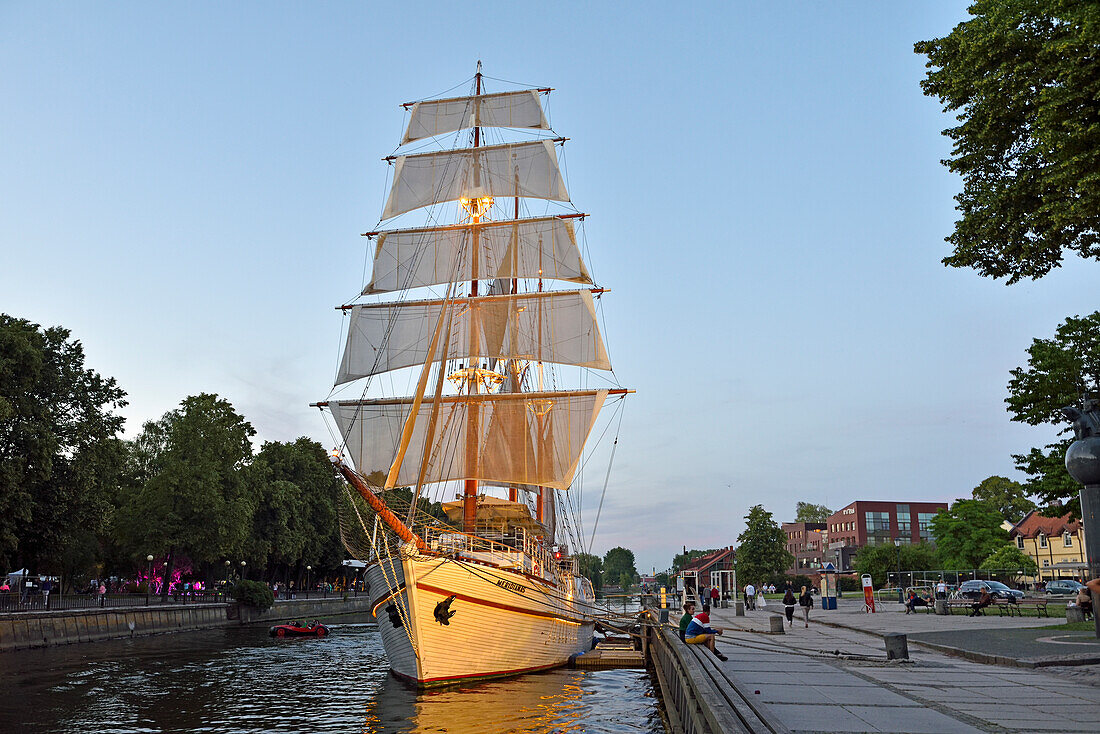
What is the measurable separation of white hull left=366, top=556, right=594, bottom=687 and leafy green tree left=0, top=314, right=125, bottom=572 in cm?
1855

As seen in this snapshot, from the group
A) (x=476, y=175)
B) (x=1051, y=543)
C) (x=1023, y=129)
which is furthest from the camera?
(x=1051, y=543)

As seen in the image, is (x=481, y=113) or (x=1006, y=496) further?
(x=1006, y=496)

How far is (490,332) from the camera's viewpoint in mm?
42406

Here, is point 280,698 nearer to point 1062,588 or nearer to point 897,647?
point 897,647

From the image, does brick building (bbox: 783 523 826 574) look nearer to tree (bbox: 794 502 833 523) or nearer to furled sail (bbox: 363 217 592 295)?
tree (bbox: 794 502 833 523)

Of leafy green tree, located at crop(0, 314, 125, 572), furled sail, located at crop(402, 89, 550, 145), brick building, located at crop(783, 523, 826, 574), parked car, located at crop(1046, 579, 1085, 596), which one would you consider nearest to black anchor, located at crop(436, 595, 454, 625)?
leafy green tree, located at crop(0, 314, 125, 572)

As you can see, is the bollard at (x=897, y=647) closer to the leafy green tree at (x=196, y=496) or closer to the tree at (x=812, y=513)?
the leafy green tree at (x=196, y=496)

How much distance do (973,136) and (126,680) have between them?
93.9ft

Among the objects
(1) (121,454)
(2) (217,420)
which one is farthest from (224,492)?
(1) (121,454)

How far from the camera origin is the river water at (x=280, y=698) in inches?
754

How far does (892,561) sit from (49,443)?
7413 centimetres

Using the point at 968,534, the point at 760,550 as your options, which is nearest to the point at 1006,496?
the point at 968,534

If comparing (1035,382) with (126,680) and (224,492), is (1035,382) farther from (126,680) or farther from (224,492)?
(224,492)

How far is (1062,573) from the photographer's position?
89.6m
